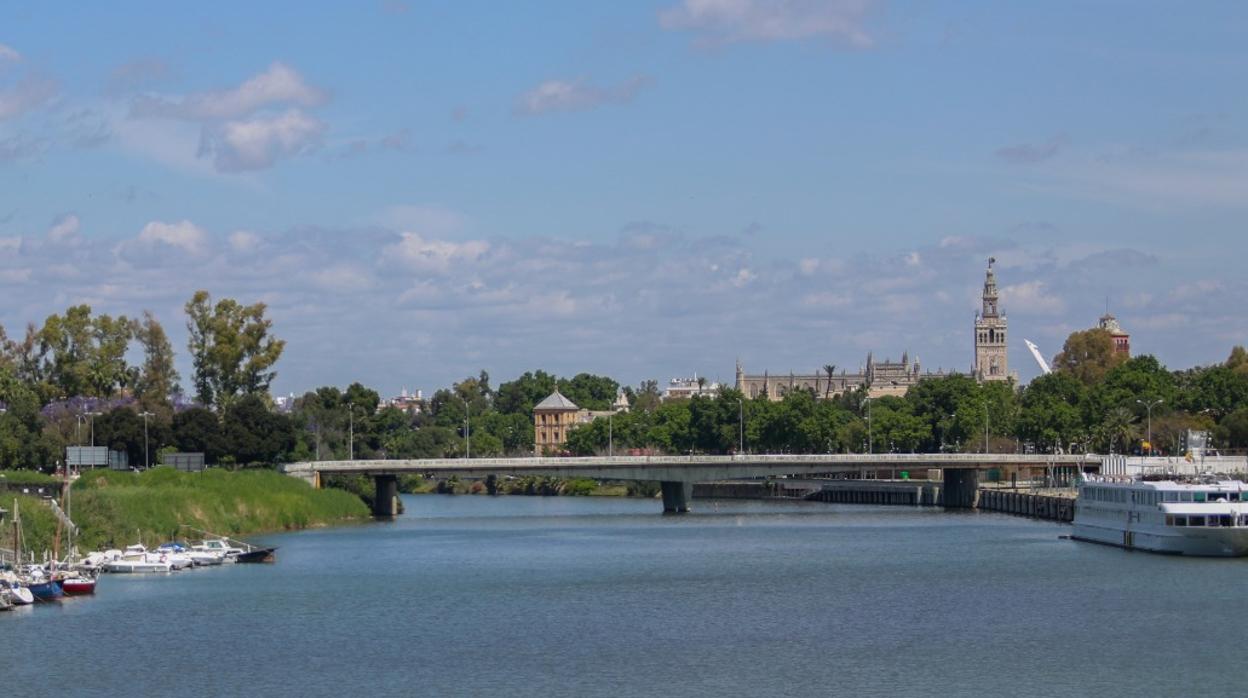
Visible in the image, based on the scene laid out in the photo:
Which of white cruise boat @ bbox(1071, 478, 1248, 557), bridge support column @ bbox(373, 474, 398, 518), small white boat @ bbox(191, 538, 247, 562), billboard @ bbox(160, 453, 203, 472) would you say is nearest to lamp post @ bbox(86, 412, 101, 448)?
billboard @ bbox(160, 453, 203, 472)

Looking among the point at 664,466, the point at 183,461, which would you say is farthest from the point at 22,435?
the point at 664,466

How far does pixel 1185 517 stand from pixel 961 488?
72978 mm

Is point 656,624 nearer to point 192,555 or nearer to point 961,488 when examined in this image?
point 192,555

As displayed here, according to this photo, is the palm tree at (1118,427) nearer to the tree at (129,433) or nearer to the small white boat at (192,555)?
the tree at (129,433)

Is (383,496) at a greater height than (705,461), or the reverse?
(705,461)

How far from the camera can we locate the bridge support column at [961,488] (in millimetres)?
174750

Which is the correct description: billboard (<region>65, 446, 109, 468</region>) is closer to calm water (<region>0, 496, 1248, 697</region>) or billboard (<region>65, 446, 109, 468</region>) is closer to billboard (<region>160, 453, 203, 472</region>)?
billboard (<region>160, 453, 203, 472</region>)

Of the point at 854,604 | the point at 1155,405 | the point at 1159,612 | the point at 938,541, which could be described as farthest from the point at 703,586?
the point at 1155,405

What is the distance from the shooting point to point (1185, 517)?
340 feet

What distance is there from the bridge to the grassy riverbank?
11.9 feet

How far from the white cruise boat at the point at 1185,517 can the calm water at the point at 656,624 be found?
6.11 feet

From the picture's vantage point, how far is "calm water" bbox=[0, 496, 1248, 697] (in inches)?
2434

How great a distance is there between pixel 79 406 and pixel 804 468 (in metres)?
62.4

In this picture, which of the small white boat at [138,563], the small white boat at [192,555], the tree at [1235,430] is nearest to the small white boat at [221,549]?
the small white boat at [192,555]
